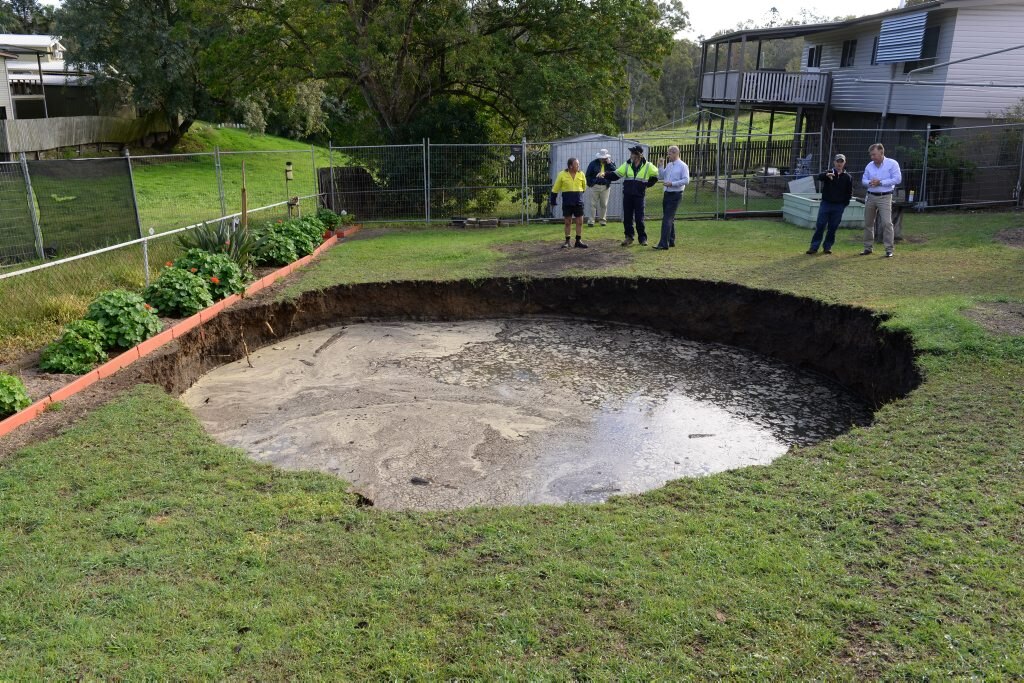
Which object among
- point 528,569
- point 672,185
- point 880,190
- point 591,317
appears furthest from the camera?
point 672,185

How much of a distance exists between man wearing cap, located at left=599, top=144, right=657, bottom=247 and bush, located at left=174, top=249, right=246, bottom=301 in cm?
692

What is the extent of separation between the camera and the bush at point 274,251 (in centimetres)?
1231

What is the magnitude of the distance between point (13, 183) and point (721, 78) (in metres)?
21.2

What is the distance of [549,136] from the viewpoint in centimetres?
1889

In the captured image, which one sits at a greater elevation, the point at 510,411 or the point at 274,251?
the point at 274,251

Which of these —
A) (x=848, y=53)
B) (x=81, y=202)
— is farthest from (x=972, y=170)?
(x=81, y=202)

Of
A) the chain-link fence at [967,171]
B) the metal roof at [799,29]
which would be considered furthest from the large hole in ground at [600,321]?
the metal roof at [799,29]

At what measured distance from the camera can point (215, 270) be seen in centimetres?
1027

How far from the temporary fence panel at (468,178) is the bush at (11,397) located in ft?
41.0

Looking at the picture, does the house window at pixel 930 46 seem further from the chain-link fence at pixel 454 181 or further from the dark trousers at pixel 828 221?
the dark trousers at pixel 828 221

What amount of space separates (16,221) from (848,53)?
2397 centimetres

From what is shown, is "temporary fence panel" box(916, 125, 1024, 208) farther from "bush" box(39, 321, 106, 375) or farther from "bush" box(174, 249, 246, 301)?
"bush" box(39, 321, 106, 375)

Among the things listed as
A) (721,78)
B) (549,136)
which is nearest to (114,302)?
(549,136)

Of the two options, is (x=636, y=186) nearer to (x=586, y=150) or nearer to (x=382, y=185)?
(x=586, y=150)
